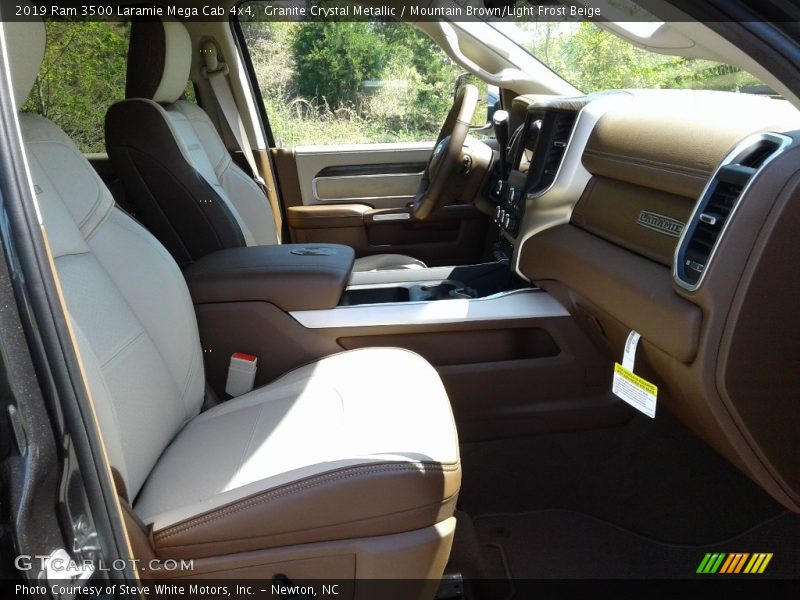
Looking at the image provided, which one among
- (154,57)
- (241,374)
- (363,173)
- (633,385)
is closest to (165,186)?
(154,57)

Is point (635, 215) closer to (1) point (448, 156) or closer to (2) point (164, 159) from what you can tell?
(1) point (448, 156)

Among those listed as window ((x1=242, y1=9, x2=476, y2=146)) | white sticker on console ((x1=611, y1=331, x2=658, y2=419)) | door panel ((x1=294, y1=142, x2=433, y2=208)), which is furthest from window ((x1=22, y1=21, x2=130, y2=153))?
white sticker on console ((x1=611, y1=331, x2=658, y2=419))

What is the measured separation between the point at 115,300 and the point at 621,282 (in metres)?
0.95

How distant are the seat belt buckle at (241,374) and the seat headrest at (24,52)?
2.41ft

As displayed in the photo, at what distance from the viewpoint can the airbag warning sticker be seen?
4.32 feet

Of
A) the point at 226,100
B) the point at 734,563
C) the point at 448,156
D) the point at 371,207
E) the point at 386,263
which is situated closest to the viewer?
the point at 734,563

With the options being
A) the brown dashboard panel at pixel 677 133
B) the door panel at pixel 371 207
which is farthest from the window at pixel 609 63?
the door panel at pixel 371 207

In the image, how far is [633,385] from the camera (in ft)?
4.52

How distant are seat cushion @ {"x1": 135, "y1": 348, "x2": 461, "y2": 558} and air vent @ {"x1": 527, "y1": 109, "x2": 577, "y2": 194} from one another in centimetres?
60

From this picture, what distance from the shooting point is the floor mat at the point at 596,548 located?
1.61 metres

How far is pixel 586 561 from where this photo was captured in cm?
167

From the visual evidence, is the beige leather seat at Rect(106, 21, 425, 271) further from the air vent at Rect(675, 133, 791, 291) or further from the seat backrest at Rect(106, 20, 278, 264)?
the air vent at Rect(675, 133, 791, 291)

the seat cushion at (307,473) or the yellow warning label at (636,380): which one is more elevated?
the yellow warning label at (636,380)

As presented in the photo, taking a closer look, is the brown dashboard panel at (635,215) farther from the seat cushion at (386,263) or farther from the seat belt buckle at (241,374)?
the seat cushion at (386,263)
